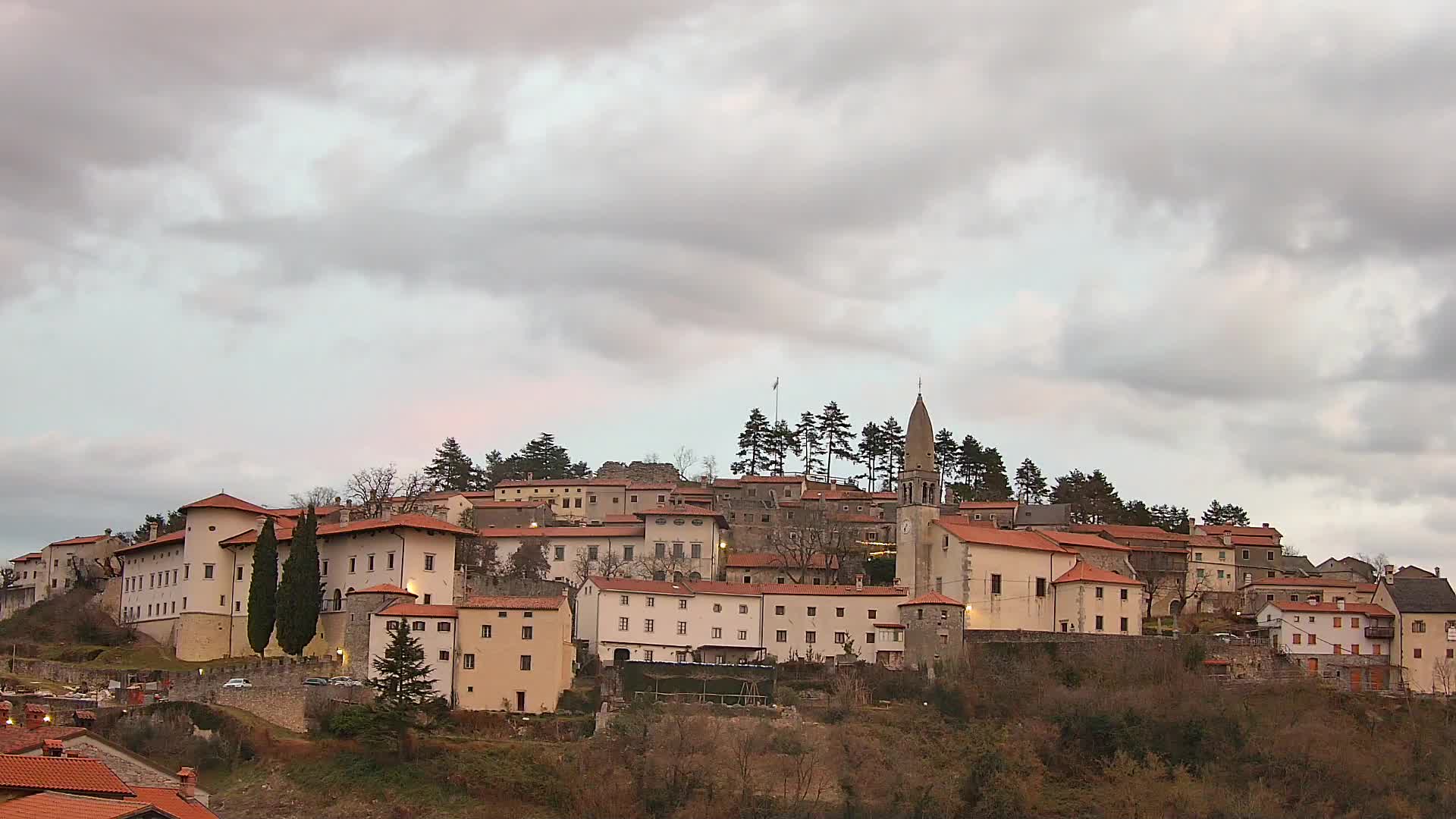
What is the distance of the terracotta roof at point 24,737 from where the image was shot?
117ft

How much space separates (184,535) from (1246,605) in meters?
57.8

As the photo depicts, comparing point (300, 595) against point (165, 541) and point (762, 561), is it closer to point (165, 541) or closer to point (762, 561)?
point (165, 541)

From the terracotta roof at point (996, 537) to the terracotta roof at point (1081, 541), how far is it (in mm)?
1632

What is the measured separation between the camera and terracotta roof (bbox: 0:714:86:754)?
3572cm

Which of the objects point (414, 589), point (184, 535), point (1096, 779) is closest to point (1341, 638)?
point (1096, 779)

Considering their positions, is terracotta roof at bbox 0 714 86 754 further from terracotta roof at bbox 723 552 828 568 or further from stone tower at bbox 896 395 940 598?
terracotta roof at bbox 723 552 828 568

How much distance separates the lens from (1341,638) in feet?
241

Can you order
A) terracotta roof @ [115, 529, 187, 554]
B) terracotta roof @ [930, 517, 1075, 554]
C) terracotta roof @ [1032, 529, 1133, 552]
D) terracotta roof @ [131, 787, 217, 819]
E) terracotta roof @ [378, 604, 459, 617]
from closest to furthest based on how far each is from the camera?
1. terracotta roof @ [131, 787, 217, 819]
2. terracotta roof @ [378, 604, 459, 617]
3. terracotta roof @ [930, 517, 1075, 554]
4. terracotta roof @ [115, 529, 187, 554]
5. terracotta roof @ [1032, 529, 1133, 552]

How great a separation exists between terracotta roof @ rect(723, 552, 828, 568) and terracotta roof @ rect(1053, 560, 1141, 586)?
47.5 ft

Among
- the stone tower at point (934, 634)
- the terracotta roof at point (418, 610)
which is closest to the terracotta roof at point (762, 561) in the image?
the stone tower at point (934, 634)

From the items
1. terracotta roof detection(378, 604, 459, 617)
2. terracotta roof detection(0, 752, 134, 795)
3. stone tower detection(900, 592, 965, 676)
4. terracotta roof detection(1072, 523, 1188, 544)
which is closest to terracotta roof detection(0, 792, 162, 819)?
terracotta roof detection(0, 752, 134, 795)

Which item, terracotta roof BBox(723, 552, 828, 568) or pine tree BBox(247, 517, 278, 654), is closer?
pine tree BBox(247, 517, 278, 654)

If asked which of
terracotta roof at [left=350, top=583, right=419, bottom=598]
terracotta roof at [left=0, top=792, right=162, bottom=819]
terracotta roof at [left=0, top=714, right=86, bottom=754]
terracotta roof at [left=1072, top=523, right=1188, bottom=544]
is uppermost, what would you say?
terracotta roof at [left=1072, top=523, right=1188, bottom=544]

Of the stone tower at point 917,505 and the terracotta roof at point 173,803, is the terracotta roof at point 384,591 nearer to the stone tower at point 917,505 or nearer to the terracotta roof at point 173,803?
the stone tower at point 917,505
